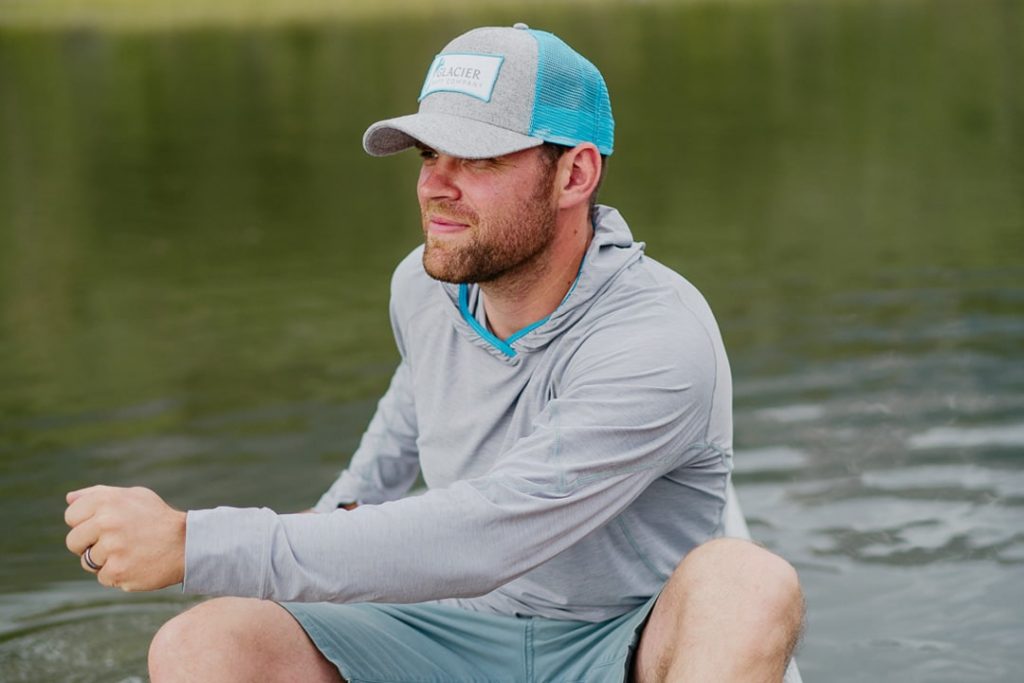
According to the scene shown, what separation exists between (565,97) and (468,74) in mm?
191

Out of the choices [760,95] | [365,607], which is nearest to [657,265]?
[365,607]

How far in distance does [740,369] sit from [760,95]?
583 inches

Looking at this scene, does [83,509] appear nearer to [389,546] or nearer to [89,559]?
[89,559]

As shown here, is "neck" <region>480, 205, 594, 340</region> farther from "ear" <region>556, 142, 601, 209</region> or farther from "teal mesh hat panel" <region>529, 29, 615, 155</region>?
"teal mesh hat panel" <region>529, 29, 615, 155</region>

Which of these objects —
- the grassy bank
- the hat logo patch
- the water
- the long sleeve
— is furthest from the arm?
the grassy bank

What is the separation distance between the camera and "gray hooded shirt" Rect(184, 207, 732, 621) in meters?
2.49

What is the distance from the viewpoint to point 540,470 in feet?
8.54

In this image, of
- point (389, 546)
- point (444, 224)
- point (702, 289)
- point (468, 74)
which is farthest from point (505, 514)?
point (702, 289)

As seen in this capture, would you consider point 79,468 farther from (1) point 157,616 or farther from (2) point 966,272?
(2) point 966,272

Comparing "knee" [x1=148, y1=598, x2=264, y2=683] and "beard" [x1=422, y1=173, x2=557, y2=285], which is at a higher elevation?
"beard" [x1=422, y1=173, x2=557, y2=285]

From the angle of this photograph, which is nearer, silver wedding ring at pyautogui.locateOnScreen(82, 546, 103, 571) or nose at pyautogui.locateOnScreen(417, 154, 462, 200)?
silver wedding ring at pyautogui.locateOnScreen(82, 546, 103, 571)

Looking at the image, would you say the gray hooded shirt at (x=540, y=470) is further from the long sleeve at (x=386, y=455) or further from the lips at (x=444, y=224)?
the lips at (x=444, y=224)

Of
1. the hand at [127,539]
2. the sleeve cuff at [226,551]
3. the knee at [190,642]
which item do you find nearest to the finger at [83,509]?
the hand at [127,539]

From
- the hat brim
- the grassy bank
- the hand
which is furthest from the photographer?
the grassy bank
